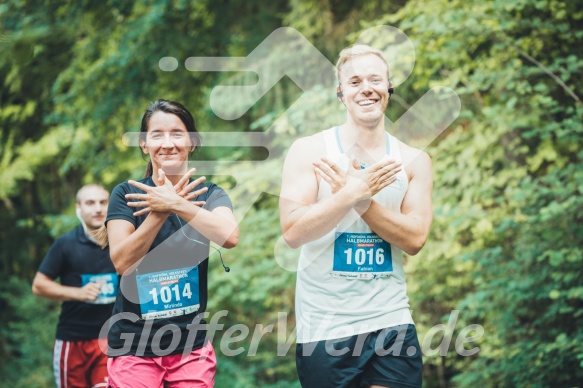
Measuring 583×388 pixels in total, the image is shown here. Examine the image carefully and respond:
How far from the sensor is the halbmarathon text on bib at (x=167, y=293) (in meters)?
3.14

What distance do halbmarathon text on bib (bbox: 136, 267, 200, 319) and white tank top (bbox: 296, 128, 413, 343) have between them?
21.1 inches

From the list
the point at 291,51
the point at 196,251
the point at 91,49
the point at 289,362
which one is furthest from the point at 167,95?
the point at 196,251

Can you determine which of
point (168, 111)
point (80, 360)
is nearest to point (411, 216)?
point (168, 111)

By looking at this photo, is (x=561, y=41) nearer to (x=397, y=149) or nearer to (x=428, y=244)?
(x=428, y=244)

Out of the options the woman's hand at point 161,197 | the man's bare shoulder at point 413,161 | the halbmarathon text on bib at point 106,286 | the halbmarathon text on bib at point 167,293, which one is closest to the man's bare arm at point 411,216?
the man's bare shoulder at point 413,161

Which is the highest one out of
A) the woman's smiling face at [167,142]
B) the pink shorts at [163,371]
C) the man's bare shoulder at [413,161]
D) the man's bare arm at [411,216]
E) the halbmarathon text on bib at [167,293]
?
the woman's smiling face at [167,142]

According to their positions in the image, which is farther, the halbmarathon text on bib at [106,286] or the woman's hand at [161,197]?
the halbmarathon text on bib at [106,286]

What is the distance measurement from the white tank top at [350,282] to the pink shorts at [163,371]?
481mm

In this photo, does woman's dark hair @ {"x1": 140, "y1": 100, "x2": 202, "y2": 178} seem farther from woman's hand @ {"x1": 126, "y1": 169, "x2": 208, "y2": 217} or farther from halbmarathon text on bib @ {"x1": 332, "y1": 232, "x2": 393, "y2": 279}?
halbmarathon text on bib @ {"x1": 332, "y1": 232, "x2": 393, "y2": 279}

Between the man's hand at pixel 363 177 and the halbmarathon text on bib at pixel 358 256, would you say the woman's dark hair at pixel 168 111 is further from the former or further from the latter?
the halbmarathon text on bib at pixel 358 256

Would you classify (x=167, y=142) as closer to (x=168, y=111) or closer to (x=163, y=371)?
(x=168, y=111)

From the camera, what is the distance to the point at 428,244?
676cm

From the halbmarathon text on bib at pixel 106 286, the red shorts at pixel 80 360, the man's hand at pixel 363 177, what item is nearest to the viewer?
the man's hand at pixel 363 177

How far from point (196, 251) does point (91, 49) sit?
282 inches
